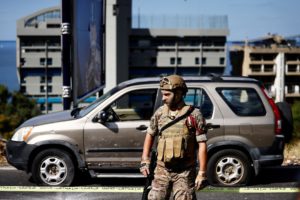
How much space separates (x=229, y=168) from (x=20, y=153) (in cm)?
289

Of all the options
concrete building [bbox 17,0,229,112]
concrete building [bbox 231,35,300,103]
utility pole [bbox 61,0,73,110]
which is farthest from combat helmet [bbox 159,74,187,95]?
concrete building [bbox 17,0,229,112]

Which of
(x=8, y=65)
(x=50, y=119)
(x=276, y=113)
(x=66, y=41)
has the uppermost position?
(x=66, y=41)

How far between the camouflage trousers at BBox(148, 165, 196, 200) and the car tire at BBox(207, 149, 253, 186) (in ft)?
8.87

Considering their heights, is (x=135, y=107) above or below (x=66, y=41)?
below

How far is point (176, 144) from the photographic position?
156 inches

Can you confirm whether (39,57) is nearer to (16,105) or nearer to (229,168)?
(16,105)

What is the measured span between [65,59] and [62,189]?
137 inches

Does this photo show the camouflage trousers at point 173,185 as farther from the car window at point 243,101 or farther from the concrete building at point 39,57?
the concrete building at point 39,57

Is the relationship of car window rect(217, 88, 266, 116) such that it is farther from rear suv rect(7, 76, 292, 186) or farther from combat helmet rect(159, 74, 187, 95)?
combat helmet rect(159, 74, 187, 95)

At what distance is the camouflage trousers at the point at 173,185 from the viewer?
394 cm

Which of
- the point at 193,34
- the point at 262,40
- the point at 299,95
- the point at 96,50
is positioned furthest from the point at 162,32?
the point at 96,50

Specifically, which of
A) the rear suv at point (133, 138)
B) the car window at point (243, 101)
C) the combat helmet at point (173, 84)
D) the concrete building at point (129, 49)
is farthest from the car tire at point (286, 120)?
the concrete building at point (129, 49)

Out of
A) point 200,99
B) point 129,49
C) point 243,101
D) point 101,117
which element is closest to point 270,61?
point 129,49

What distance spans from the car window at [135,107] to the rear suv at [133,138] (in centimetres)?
1
